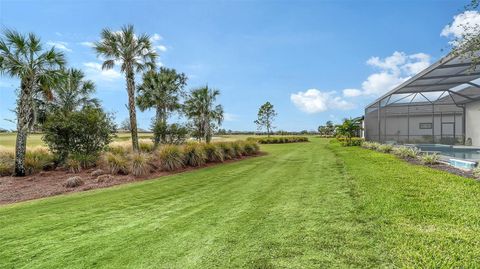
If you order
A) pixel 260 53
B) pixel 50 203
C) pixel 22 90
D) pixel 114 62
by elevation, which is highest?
pixel 260 53

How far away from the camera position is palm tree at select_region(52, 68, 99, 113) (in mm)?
15227

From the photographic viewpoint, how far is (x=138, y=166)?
8375 mm

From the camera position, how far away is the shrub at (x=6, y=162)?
27.7 ft

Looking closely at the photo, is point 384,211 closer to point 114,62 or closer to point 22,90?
point 22,90

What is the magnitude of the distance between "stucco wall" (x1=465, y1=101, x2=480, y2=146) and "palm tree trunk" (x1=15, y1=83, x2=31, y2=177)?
2438cm

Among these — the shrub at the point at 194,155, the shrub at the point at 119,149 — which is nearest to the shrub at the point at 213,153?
the shrub at the point at 194,155

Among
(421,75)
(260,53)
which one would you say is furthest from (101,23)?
(421,75)

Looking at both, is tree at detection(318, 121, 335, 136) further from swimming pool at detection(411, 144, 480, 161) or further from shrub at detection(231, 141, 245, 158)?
shrub at detection(231, 141, 245, 158)

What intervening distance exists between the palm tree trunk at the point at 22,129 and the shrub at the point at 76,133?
68 centimetres

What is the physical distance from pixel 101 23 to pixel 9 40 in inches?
167

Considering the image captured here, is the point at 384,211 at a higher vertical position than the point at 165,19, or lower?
lower

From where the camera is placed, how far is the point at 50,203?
5.01m

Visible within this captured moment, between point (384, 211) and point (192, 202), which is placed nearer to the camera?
point (384, 211)

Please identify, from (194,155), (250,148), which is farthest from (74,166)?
(250,148)
